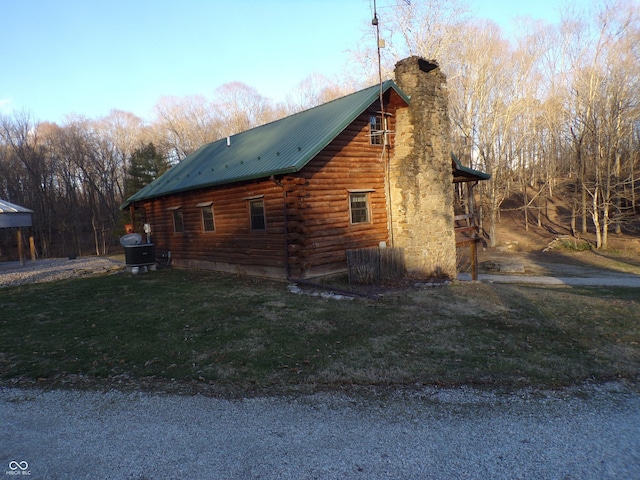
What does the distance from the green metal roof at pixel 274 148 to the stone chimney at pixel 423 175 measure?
30.3 inches

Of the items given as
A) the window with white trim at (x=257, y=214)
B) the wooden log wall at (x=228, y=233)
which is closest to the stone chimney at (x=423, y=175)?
the wooden log wall at (x=228, y=233)

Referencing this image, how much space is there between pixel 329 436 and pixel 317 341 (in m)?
2.75

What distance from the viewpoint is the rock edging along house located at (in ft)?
39.3

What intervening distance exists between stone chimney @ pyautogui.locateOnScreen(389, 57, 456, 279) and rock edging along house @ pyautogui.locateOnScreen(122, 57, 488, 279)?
1.3 inches

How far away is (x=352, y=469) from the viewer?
315 cm

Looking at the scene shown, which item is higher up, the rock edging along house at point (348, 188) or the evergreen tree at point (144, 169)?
the evergreen tree at point (144, 169)

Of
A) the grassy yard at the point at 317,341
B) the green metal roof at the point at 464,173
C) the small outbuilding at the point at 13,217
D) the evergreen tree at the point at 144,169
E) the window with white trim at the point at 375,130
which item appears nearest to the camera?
the grassy yard at the point at 317,341

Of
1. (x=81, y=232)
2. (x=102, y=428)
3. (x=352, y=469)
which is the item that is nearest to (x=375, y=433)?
(x=352, y=469)

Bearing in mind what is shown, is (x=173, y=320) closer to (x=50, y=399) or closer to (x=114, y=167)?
(x=50, y=399)

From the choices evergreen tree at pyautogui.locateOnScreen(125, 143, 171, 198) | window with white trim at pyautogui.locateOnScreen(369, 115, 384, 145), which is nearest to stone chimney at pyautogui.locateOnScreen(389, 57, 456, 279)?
window with white trim at pyautogui.locateOnScreen(369, 115, 384, 145)

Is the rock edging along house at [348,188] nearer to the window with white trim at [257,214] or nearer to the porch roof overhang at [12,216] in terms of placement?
the window with white trim at [257,214]

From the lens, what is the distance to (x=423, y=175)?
1321cm

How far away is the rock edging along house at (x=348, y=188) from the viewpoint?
12.0 metres

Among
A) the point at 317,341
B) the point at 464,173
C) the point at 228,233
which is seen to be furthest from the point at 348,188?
the point at 317,341
